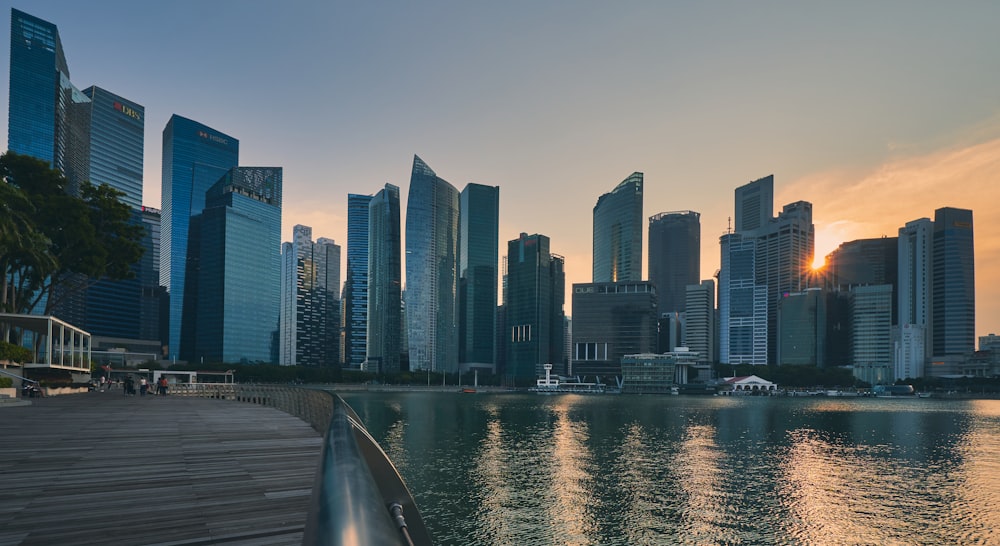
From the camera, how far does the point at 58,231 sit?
5366 centimetres

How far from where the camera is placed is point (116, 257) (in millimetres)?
59469

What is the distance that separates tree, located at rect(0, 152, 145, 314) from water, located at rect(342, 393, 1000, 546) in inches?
1296

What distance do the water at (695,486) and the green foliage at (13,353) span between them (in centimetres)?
2919

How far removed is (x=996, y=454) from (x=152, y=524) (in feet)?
266

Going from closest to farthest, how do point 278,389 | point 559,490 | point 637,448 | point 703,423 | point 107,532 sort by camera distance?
point 107,532 < point 278,389 < point 559,490 < point 637,448 < point 703,423

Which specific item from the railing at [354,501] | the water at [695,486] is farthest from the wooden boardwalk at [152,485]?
the water at [695,486]

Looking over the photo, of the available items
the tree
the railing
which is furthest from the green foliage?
the railing

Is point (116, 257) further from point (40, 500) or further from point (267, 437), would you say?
point (40, 500)

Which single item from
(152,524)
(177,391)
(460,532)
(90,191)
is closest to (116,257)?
(90,191)

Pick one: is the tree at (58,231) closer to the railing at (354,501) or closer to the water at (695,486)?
the water at (695,486)

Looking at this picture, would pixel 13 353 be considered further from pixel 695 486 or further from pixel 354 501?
pixel 354 501

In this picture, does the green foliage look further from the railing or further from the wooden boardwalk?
the railing

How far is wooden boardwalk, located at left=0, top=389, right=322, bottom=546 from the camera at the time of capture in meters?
7.77

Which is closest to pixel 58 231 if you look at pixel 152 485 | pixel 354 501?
pixel 152 485
